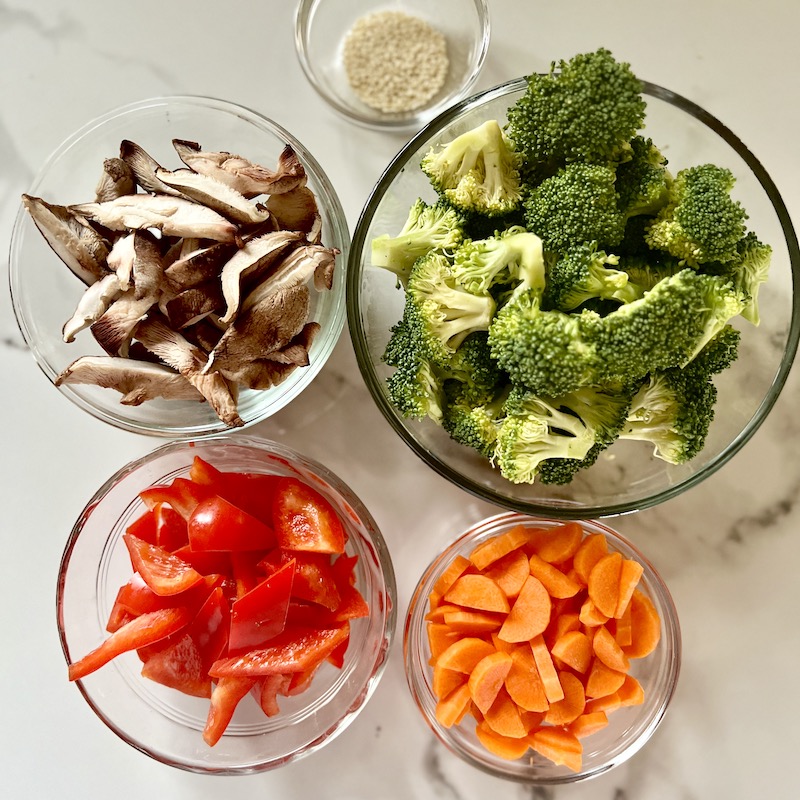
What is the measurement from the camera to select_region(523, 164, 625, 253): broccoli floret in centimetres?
113

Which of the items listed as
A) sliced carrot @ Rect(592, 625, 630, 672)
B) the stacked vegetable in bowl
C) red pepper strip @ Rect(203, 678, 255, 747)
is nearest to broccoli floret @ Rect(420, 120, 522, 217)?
the stacked vegetable in bowl

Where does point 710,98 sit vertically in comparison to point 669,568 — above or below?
above

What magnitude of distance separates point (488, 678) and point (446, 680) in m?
0.09

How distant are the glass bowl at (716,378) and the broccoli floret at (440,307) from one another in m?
0.14

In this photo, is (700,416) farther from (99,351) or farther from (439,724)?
(99,351)

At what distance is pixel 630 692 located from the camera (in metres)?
1.47

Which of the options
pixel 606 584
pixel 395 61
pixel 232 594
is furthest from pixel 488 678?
pixel 395 61

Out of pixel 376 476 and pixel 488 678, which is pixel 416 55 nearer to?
pixel 376 476

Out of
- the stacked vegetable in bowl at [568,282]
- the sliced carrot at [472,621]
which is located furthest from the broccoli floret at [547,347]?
the sliced carrot at [472,621]

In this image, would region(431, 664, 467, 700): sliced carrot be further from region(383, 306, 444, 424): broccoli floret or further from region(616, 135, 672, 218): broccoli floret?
region(616, 135, 672, 218): broccoli floret

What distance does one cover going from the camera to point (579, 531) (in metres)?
1.46

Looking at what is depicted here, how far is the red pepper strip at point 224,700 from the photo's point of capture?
4.35 ft

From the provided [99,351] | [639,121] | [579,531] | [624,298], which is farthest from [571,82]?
[99,351]

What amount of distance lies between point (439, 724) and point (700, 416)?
0.82 meters
